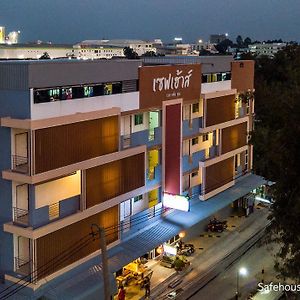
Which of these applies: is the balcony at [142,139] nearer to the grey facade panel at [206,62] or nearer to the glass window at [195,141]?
the glass window at [195,141]

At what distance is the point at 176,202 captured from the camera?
81.9ft

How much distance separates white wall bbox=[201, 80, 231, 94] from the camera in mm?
28237

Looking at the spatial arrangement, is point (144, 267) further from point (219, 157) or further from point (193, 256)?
point (219, 157)

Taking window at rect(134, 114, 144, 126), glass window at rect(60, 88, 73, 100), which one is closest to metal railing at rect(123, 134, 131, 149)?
window at rect(134, 114, 144, 126)

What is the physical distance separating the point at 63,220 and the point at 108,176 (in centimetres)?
292

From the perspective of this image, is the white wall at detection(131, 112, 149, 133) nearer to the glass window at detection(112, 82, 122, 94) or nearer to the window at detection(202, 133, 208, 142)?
the glass window at detection(112, 82, 122, 94)

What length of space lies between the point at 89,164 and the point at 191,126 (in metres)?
8.99

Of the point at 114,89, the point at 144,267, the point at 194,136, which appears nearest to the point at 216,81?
the point at 194,136

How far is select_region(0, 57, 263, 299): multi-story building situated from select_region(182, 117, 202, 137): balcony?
2.1 inches

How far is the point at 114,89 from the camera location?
21.6 metres

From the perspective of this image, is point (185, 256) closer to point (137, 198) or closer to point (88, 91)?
point (137, 198)

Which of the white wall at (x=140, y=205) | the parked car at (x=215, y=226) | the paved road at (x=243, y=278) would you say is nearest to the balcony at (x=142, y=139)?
the white wall at (x=140, y=205)

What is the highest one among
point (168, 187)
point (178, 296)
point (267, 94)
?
point (267, 94)

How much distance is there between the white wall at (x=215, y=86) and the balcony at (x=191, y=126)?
1.59 metres
